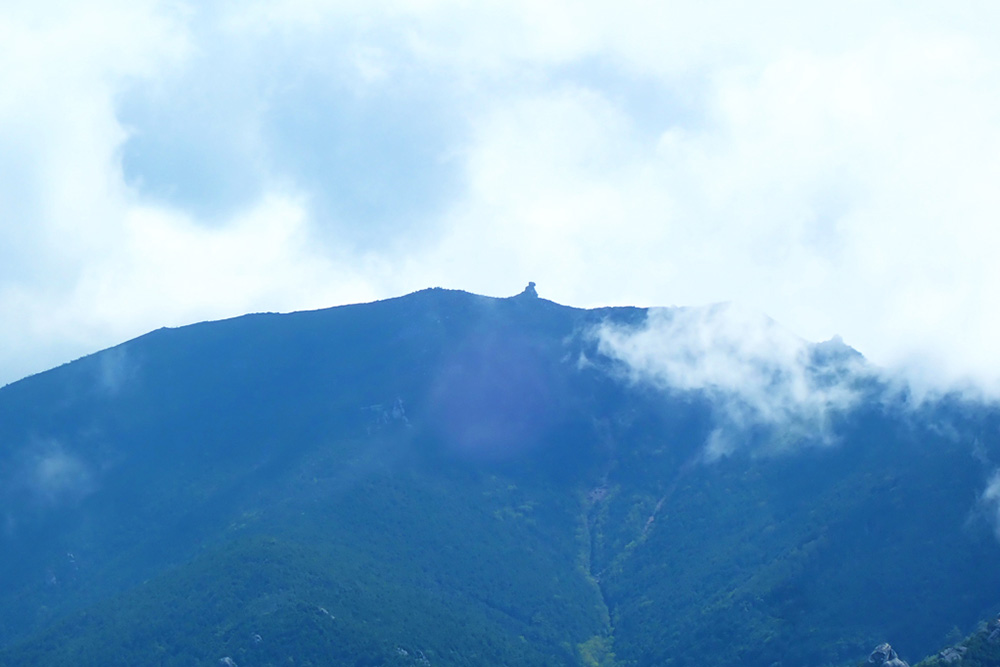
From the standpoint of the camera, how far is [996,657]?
19712cm

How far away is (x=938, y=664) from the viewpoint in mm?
198625

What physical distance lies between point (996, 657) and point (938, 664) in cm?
956
